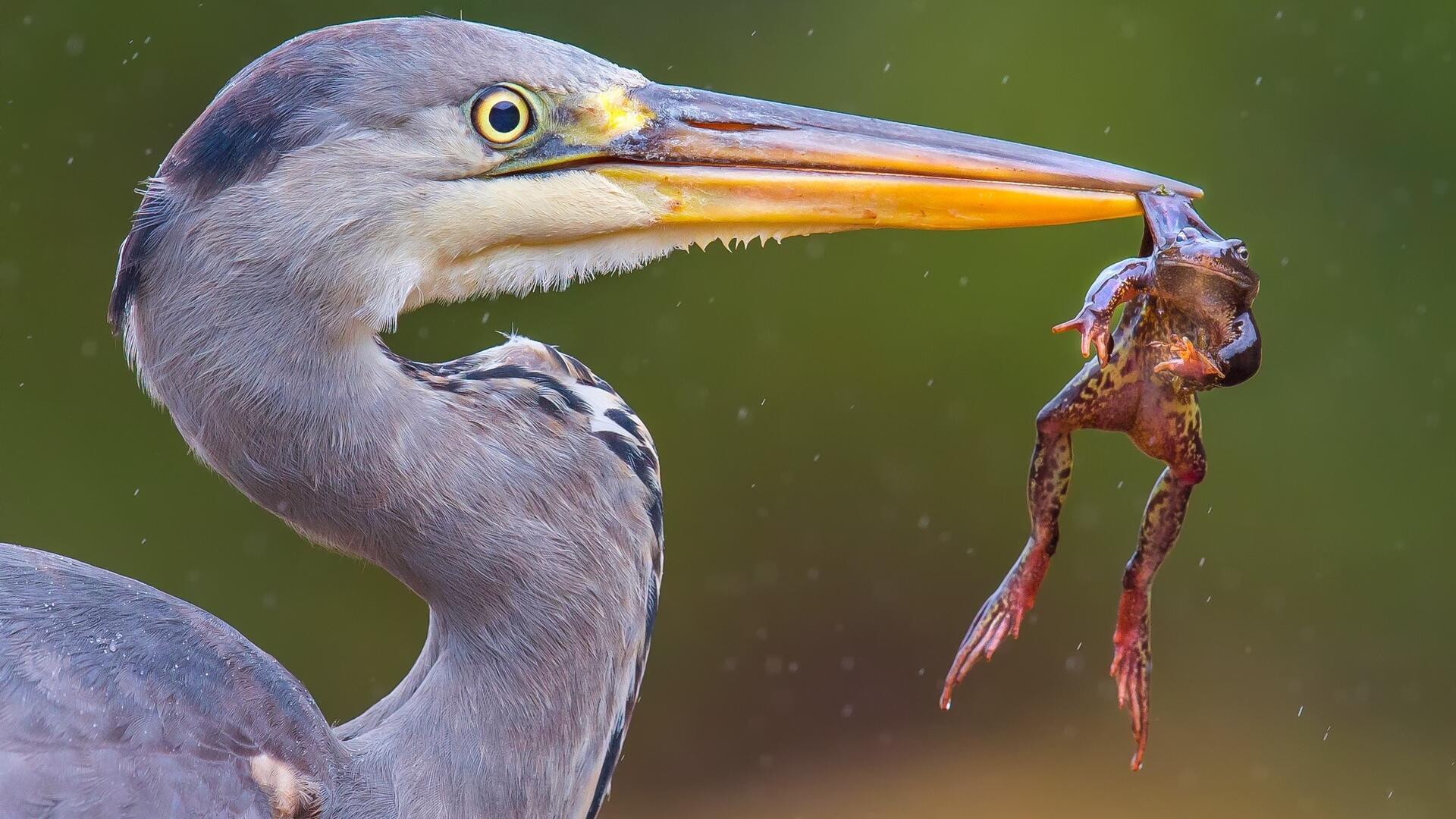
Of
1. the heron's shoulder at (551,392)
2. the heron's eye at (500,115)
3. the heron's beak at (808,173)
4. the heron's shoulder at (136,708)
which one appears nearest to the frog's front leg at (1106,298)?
the heron's beak at (808,173)

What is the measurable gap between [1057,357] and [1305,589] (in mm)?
1096

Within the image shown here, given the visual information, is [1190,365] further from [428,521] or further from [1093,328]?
[428,521]

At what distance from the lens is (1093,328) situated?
4.67ft

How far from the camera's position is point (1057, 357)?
13.6ft

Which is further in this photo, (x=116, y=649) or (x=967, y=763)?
(x=967, y=763)

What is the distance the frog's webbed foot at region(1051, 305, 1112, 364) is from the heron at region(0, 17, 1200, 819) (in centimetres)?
23

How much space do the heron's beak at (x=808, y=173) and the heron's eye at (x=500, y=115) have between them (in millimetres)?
53

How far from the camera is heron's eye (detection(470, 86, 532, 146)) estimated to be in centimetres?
158

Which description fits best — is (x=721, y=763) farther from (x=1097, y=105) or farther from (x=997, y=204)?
(x=997, y=204)

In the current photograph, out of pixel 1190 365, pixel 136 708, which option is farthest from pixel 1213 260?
pixel 136 708

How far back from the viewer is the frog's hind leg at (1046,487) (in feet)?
5.44

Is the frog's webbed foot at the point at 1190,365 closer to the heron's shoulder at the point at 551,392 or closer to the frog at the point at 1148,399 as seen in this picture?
the frog at the point at 1148,399

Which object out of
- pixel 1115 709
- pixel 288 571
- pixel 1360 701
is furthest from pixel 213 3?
pixel 1360 701

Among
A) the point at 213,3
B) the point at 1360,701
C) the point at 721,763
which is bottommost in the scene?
the point at 721,763
